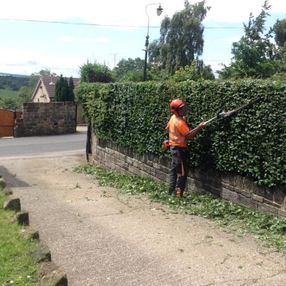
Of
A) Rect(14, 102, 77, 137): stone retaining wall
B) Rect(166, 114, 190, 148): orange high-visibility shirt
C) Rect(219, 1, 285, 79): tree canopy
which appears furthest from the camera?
Rect(14, 102, 77, 137): stone retaining wall

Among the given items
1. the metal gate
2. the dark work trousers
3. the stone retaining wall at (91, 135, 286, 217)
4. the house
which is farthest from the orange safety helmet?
the house

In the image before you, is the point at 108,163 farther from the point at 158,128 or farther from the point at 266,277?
the point at 266,277

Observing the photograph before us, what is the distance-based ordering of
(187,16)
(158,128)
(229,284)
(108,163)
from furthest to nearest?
(187,16) → (108,163) → (158,128) → (229,284)

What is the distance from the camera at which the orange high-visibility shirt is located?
26.4 feet

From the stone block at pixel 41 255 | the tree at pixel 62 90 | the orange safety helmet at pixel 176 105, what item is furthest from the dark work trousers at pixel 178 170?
the tree at pixel 62 90

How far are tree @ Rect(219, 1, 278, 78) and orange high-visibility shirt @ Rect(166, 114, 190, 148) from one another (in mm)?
6457

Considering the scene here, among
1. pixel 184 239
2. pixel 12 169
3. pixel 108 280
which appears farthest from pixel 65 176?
pixel 108 280

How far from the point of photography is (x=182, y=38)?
163ft

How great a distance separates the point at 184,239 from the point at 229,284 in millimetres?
1455

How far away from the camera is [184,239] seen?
5.82 meters

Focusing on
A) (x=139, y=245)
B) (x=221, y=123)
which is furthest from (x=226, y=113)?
(x=139, y=245)

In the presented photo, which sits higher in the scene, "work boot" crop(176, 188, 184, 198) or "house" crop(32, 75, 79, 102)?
"house" crop(32, 75, 79, 102)

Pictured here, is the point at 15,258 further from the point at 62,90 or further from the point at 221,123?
the point at 62,90

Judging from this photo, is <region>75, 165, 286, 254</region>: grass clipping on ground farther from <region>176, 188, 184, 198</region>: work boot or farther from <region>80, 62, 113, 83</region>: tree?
<region>80, 62, 113, 83</region>: tree
